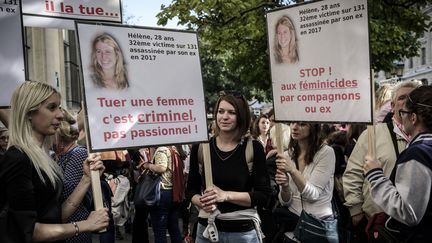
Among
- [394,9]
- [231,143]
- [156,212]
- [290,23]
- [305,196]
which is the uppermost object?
[394,9]

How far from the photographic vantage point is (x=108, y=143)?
3.19m

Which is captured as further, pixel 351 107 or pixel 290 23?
pixel 290 23

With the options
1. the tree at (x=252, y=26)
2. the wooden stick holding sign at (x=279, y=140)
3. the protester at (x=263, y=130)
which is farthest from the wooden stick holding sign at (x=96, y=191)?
the tree at (x=252, y=26)

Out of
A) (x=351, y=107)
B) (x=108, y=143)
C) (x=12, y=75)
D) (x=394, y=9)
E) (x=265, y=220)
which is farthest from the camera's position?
(x=394, y=9)

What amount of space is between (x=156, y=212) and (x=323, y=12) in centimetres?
421

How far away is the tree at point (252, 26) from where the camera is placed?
33.8ft

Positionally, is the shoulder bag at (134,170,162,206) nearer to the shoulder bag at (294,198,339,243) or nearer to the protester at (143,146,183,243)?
the protester at (143,146,183,243)

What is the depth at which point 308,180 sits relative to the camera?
163 inches

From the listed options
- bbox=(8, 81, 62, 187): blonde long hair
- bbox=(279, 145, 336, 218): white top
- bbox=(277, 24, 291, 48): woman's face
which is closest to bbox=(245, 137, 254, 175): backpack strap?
bbox=(279, 145, 336, 218): white top

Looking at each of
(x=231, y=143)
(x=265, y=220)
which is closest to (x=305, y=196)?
(x=231, y=143)

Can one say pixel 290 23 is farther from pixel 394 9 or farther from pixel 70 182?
pixel 394 9

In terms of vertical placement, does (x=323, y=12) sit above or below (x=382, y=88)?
above

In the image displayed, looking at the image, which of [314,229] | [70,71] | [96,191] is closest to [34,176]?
[96,191]

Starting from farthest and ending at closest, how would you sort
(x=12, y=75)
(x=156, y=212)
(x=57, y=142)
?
(x=156, y=212) → (x=57, y=142) → (x=12, y=75)
